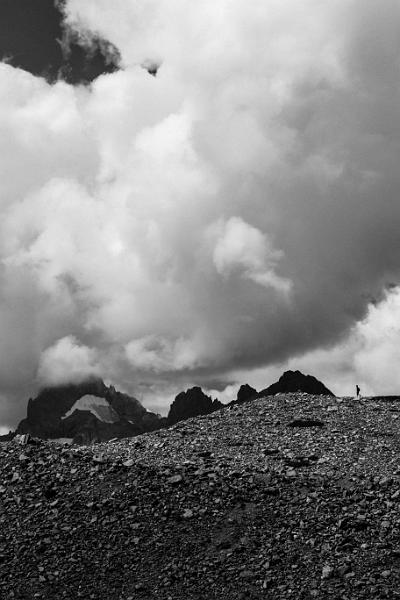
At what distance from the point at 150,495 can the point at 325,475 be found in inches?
404

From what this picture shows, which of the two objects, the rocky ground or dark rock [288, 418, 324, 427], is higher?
dark rock [288, 418, 324, 427]

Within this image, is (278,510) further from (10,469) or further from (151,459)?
(10,469)

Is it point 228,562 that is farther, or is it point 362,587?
point 228,562

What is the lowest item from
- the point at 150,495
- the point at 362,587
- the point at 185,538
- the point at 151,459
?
the point at 362,587

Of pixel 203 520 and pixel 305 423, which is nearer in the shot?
pixel 203 520

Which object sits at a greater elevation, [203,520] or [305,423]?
[305,423]

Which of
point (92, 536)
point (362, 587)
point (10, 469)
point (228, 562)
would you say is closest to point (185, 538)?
point (228, 562)

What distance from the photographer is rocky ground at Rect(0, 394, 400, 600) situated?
30969mm

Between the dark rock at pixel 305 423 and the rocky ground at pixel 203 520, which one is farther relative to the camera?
the dark rock at pixel 305 423

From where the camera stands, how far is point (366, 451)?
141 feet

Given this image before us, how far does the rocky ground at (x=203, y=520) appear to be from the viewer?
30969 millimetres

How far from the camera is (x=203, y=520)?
3500 cm

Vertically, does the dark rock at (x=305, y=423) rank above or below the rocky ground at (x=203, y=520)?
above

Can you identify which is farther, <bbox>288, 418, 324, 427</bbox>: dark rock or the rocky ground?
<bbox>288, 418, 324, 427</bbox>: dark rock
